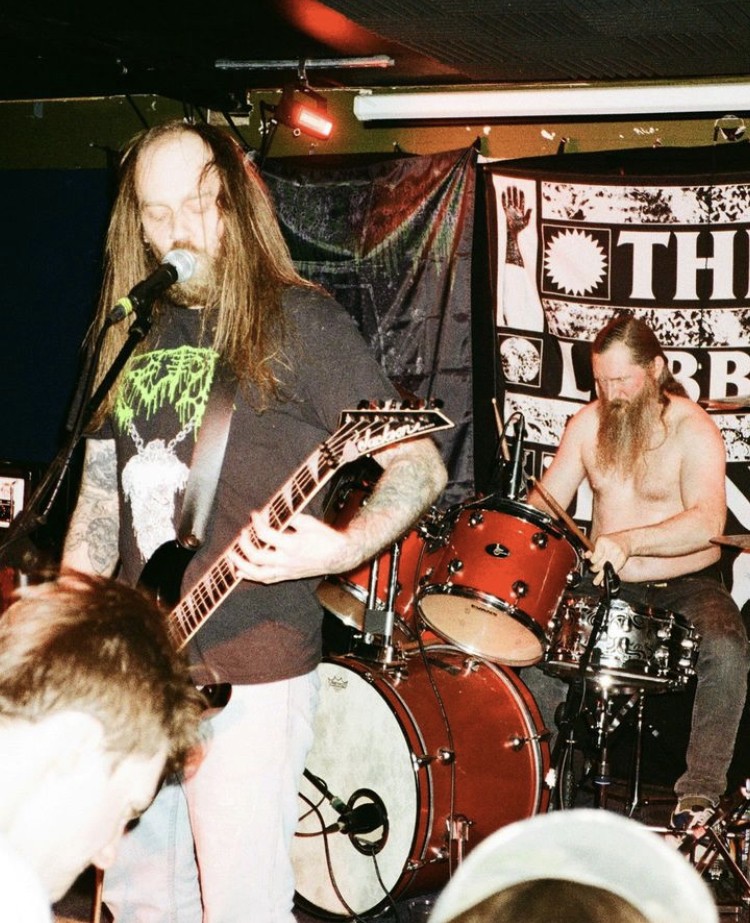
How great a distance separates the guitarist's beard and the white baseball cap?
1779 mm

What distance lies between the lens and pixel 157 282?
2.38 meters

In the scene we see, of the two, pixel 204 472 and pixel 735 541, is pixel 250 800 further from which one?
pixel 735 541

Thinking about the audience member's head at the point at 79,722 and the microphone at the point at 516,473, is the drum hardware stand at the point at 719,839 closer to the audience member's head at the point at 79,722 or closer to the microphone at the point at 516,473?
the microphone at the point at 516,473

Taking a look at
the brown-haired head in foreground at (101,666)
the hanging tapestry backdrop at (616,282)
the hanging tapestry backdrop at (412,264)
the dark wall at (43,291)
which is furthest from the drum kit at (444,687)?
the dark wall at (43,291)

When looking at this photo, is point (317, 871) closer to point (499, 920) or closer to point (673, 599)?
point (673, 599)

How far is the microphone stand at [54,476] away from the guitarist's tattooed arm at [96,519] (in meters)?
0.30

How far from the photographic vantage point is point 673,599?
Result: 493 cm

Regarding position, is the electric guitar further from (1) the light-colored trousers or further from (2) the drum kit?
(2) the drum kit

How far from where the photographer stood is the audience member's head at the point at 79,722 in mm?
1253

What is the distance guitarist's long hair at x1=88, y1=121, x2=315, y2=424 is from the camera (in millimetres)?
2510

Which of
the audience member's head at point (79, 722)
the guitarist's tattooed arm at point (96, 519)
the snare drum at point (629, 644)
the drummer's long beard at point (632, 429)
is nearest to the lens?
the audience member's head at point (79, 722)

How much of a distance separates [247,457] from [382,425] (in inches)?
13.3

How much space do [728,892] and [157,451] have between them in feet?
10.6

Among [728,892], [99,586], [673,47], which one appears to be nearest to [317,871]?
[728,892]
